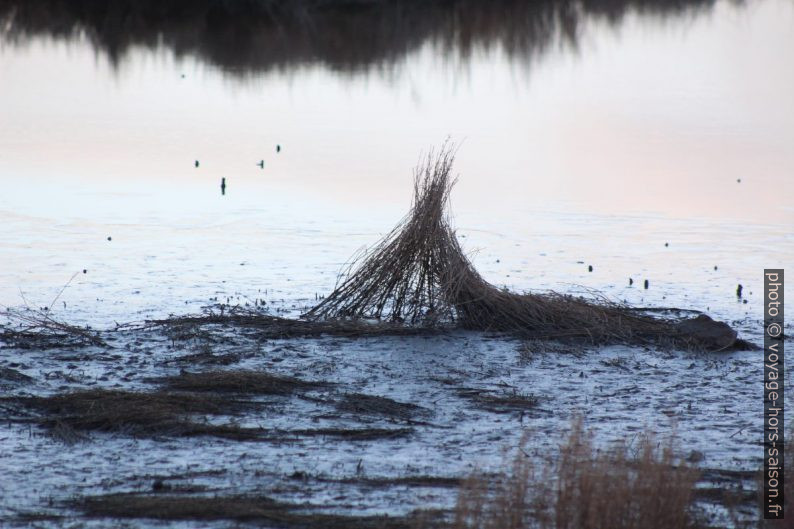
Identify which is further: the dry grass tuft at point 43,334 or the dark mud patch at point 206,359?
the dry grass tuft at point 43,334

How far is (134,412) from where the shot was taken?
696 centimetres

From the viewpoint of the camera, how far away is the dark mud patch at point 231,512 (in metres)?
5.48

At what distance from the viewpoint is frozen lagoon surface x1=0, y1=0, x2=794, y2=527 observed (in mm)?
6656

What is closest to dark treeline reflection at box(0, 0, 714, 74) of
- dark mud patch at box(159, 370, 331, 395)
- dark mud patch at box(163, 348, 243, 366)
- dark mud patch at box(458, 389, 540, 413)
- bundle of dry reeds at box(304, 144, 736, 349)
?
bundle of dry reeds at box(304, 144, 736, 349)

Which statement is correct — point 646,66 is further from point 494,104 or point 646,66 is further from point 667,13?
point 667,13

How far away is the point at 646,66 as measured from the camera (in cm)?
2777

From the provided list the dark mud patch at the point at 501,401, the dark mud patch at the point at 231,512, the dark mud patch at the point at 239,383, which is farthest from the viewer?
the dark mud patch at the point at 239,383

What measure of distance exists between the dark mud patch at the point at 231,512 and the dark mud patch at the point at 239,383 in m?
1.88

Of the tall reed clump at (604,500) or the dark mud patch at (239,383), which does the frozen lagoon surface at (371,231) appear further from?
the tall reed clump at (604,500)

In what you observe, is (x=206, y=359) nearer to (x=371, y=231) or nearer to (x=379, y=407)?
(x=379, y=407)

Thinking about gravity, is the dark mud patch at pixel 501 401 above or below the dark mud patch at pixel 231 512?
below

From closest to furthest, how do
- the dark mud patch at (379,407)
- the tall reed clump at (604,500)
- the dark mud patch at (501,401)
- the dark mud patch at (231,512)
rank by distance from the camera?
the tall reed clump at (604,500) → the dark mud patch at (231,512) → the dark mud patch at (379,407) → the dark mud patch at (501,401)

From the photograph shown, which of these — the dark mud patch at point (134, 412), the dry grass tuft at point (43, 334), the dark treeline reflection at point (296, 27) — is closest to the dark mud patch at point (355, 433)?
the dark mud patch at point (134, 412)

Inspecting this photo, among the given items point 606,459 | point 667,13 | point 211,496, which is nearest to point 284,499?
point 211,496
